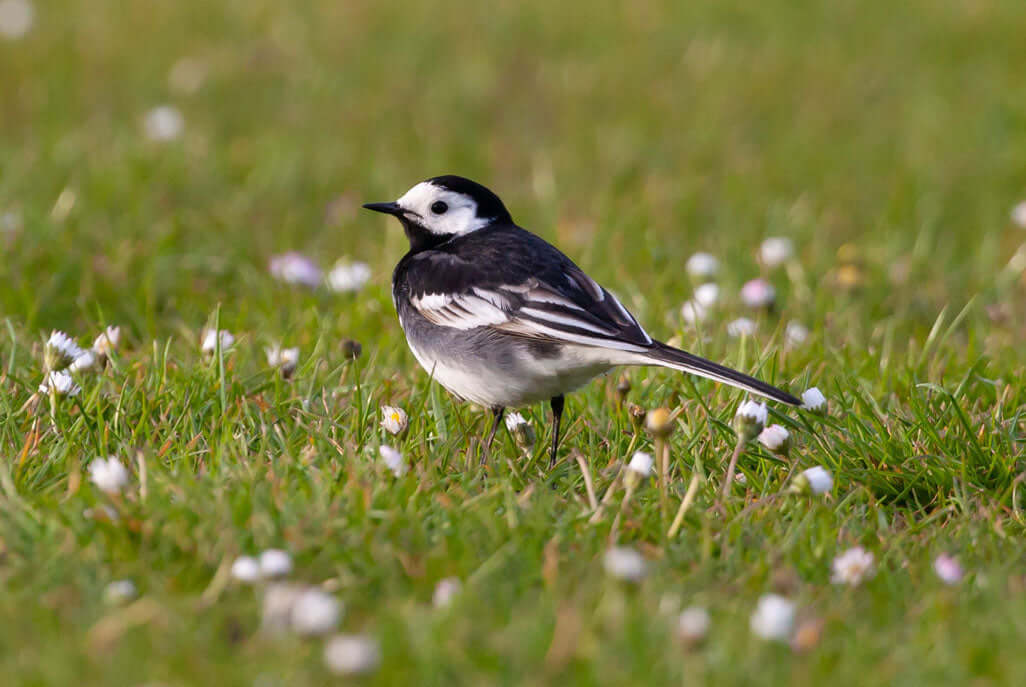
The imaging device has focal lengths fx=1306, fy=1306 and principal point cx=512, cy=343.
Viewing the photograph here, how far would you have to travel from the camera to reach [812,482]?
3.94 meters

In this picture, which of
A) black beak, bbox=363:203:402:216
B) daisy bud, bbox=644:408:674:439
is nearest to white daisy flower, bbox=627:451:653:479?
daisy bud, bbox=644:408:674:439

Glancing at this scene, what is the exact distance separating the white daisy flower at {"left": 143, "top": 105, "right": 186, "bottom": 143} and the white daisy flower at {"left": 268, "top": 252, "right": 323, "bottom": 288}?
7.64 ft

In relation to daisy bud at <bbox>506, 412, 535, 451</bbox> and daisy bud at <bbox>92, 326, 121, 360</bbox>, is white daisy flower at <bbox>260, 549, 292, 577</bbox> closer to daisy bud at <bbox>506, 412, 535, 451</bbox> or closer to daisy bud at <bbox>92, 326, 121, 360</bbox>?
daisy bud at <bbox>506, 412, 535, 451</bbox>

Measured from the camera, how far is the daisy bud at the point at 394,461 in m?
3.93

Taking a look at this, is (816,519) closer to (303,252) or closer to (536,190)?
(303,252)

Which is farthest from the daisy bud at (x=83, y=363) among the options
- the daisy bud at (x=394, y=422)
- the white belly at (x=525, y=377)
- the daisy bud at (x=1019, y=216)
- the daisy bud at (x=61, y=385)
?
the daisy bud at (x=1019, y=216)

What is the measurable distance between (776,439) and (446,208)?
5.96 feet

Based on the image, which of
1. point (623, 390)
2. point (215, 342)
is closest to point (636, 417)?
point (623, 390)

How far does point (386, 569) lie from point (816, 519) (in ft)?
4.46

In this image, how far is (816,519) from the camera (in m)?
3.97

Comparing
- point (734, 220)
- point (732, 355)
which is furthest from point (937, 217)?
point (732, 355)

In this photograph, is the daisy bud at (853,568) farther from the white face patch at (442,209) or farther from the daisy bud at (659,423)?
the white face patch at (442,209)

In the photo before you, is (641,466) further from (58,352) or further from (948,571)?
(58,352)

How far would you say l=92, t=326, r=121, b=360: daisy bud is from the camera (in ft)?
16.0
